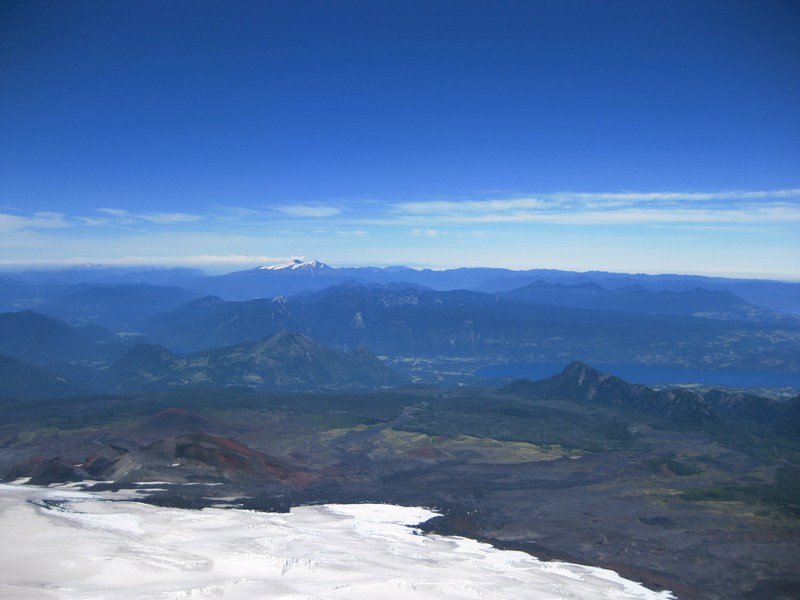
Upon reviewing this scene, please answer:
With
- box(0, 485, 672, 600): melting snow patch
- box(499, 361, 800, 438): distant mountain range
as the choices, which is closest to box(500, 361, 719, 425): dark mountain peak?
box(499, 361, 800, 438): distant mountain range

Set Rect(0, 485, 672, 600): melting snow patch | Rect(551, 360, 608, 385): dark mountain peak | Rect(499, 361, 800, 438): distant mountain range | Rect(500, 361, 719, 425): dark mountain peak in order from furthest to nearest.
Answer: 1. Rect(551, 360, 608, 385): dark mountain peak
2. Rect(500, 361, 719, 425): dark mountain peak
3. Rect(499, 361, 800, 438): distant mountain range
4. Rect(0, 485, 672, 600): melting snow patch


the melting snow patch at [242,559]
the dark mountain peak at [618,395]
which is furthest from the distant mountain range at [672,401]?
the melting snow patch at [242,559]

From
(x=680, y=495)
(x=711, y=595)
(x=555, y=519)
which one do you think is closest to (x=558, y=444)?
(x=680, y=495)

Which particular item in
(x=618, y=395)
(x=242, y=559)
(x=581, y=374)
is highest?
(x=242, y=559)

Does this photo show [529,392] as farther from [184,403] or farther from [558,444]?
[184,403]

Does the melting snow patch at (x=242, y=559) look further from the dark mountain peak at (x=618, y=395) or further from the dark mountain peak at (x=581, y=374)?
the dark mountain peak at (x=581, y=374)

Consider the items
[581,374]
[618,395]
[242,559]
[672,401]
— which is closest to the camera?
[242,559]

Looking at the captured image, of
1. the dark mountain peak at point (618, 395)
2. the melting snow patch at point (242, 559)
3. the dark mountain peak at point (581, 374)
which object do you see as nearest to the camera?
the melting snow patch at point (242, 559)

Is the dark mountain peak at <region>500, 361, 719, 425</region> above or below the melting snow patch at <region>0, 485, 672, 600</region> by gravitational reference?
below

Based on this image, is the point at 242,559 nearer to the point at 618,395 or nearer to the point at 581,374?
the point at 618,395

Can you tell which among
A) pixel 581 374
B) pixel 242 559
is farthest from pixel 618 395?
pixel 242 559

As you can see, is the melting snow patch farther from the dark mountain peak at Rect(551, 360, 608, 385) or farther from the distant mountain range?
the dark mountain peak at Rect(551, 360, 608, 385)
